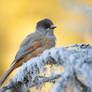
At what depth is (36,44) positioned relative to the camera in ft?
12.4

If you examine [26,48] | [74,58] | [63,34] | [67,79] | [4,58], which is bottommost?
[67,79]

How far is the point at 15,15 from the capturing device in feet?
20.0

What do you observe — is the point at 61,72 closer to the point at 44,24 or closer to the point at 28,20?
the point at 44,24

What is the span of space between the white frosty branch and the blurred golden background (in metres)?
3.16

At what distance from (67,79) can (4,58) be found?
3875 mm

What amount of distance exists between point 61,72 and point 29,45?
184 cm

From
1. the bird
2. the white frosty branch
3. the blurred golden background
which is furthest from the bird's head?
the white frosty branch

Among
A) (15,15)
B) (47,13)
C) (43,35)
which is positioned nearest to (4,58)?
(15,15)

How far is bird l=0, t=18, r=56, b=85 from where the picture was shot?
3.49 m

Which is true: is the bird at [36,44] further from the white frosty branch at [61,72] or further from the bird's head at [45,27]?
the white frosty branch at [61,72]

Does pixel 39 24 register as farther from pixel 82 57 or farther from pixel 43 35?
pixel 82 57

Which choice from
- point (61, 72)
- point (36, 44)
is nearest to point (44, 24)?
point (36, 44)

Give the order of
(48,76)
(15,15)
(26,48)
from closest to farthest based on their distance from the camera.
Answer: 1. (48,76)
2. (26,48)
3. (15,15)

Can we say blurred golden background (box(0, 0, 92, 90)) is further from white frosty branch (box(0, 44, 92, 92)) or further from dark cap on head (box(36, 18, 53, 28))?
white frosty branch (box(0, 44, 92, 92))
